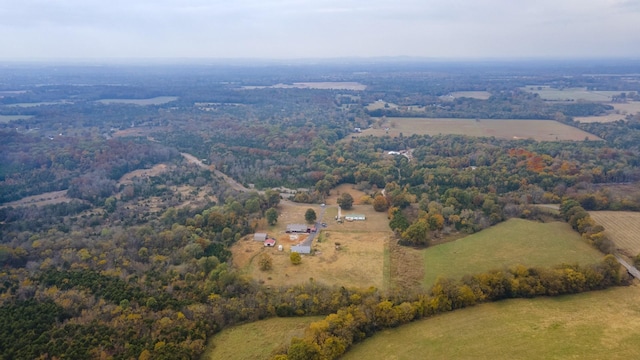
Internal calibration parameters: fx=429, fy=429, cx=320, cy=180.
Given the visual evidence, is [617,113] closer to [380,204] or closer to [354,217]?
[380,204]

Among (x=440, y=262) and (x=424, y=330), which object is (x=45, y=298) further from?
(x=440, y=262)

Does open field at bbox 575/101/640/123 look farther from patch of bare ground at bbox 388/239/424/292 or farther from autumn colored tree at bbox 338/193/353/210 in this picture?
patch of bare ground at bbox 388/239/424/292

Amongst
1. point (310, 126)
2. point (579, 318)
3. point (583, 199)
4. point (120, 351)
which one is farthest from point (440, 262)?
point (310, 126)

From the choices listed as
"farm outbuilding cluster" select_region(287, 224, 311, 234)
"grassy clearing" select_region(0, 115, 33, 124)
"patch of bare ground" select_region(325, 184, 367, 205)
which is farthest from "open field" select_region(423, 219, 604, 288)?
"grassy clearing" select_region(0, 115, 33, 124)

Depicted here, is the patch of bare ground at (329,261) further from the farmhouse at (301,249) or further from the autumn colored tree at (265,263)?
the farmhouse at (301,249)

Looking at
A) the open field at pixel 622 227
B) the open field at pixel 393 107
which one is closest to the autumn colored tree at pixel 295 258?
the open field at pixel 622 227
